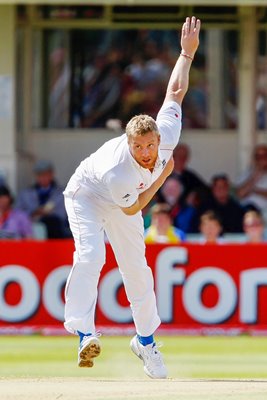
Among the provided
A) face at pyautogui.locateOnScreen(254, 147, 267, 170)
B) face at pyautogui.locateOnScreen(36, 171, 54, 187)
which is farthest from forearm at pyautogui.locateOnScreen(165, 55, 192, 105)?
face at pyautogui.locateOnScreen(254, 147, 267, 170)

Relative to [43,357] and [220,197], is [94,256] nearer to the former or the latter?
[43,357]

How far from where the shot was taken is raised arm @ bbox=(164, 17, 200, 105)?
26.4 ft

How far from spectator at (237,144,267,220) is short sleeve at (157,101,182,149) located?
7.86 meters

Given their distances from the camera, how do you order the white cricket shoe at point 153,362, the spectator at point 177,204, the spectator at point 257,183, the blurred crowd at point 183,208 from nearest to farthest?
the white cricket shoe at point 153,362 < the blurred crowd at point 183,208 < the spectator at point 177,204 < the spectator at point 257,183

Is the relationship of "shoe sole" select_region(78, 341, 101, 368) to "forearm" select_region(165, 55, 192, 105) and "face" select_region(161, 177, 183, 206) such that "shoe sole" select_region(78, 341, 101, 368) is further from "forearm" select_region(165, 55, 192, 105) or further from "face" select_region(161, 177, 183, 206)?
"face" select_region(161, 177, 183, 206)

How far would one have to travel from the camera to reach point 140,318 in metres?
8.17

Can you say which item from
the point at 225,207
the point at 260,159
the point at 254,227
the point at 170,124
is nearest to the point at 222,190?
the point at 225,207

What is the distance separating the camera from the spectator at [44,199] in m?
15.4

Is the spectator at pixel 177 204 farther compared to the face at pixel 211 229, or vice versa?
the spectator at pixel 177 204

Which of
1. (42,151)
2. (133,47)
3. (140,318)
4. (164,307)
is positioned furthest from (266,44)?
(140,318)

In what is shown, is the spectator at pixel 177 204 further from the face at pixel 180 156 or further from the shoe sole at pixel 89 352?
the shoe sole at pixel 89 352

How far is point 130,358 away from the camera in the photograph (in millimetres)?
11023

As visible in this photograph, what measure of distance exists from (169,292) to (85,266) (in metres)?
5.32

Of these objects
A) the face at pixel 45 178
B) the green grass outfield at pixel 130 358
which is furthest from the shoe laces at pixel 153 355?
the face at pixel 45 178
